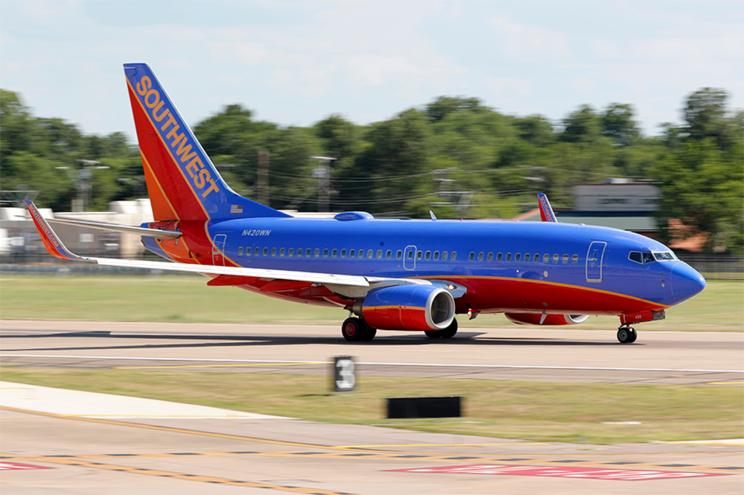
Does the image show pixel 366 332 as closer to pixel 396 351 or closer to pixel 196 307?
pixel 396 351

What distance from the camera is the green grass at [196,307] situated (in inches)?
2041

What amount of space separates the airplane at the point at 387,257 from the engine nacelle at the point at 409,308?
44 mm

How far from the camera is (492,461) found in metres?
18.2

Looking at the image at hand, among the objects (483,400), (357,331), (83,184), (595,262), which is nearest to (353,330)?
(357,331)

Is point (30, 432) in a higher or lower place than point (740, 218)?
lower

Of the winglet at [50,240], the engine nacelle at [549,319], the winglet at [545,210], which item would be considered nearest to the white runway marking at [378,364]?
the winglet at [50,240]

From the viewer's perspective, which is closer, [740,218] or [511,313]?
[511,313]

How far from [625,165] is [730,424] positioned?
180 m

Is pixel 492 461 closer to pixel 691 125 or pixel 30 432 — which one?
pixel 30 432

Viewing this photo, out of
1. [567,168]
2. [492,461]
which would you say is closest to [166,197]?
[492,461]

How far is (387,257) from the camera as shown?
44.0 m

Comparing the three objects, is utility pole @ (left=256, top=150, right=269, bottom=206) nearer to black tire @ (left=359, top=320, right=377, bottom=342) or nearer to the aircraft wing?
the aircraft wing

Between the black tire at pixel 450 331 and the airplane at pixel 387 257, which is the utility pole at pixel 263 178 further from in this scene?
the black tire at pixel 450 331

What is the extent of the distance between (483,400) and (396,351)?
1193cm
